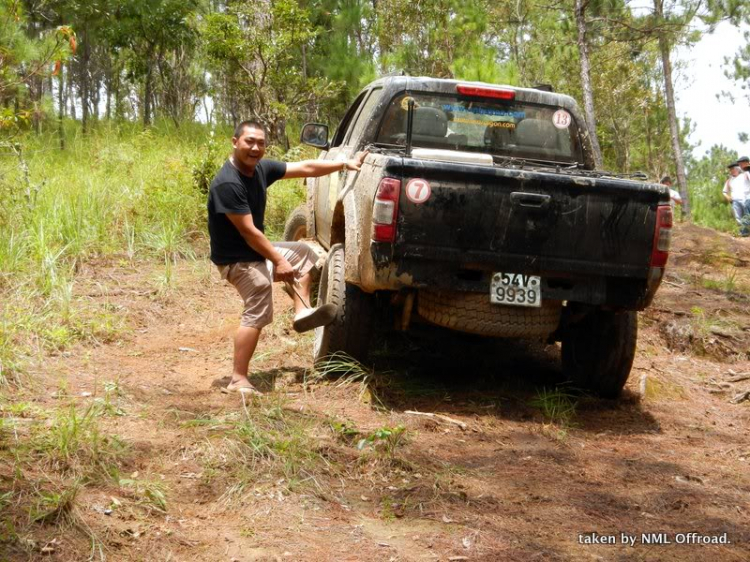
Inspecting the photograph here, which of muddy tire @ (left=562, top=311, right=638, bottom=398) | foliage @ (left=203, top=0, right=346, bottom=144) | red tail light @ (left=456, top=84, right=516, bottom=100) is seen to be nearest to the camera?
muddy tire @ (left=562, top=311, right=638, bottom=398)

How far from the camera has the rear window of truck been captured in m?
5.68

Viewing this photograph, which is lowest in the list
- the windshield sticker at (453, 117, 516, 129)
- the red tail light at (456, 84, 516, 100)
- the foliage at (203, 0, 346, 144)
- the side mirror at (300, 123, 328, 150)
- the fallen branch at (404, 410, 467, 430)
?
the fallen branch at (404, 410, 467, 430)

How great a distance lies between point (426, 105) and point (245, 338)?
2.01 m

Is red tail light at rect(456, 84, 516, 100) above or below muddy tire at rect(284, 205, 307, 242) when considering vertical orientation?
above

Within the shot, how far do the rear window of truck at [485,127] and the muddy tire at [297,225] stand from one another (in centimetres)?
209

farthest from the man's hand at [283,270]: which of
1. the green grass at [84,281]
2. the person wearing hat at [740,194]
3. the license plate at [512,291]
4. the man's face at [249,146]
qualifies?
the person wearing hat at [740,194]

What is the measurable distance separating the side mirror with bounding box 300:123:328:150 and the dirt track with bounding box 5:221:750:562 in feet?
4.92

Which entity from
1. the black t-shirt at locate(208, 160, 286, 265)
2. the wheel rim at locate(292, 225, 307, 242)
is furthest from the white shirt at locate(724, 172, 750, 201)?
the black t-shirt at locate(208, 160, 286, 265)

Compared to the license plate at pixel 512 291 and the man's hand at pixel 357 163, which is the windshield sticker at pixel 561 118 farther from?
the license plate at pixel 512 291

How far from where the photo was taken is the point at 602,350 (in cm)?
538

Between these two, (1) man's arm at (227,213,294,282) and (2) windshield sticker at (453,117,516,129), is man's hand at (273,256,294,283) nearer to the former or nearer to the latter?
(1) man's arm at (227,213,294,282)

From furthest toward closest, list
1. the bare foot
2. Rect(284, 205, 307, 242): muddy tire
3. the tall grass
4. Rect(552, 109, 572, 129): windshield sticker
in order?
Rect(284, 205, 307, 242): muddy tire < the tall grass < Rect(552, 109, 572, 129): windshield sticker < the bare foot

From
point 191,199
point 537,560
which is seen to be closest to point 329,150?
point 191,199

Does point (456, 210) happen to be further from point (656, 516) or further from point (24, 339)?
point (24, 339)
